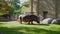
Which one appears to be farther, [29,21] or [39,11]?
[39,11]

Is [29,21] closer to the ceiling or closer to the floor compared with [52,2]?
closer to the floor

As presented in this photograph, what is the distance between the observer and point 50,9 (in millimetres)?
31906

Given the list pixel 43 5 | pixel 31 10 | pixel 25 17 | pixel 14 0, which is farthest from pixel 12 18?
pixel 14 0

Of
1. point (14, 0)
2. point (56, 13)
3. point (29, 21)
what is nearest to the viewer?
point (29, 21)

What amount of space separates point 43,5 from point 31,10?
256 centimetres

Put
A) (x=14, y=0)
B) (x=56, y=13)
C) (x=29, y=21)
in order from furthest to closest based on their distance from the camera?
1. (x=14, y=0)
2. (x=56, y=13)
3. (x=29, y=21)

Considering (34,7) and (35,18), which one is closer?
(35,18)

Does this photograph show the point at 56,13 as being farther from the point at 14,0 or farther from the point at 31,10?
the point at 14,0

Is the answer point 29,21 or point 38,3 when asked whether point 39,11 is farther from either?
point 29,21

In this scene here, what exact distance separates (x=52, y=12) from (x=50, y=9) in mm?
682

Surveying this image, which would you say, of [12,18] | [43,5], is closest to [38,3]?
[43,5]

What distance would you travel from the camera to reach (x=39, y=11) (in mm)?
32625

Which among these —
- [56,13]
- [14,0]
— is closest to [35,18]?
[56,13]

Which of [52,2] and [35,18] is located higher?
[52,2]
